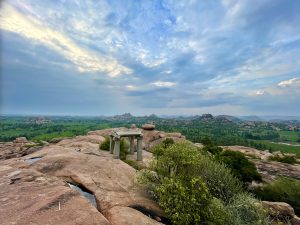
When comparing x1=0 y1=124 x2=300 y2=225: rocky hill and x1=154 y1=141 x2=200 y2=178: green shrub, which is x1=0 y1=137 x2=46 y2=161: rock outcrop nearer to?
x1=0 y1=124 x2=300 y2=225: rocky hill

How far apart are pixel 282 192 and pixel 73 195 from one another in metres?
25.2

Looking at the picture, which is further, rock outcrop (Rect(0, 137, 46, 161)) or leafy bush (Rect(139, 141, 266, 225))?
rock outcrop (Rect(0, 137, 46, 161))

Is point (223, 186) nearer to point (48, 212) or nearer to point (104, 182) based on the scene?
point (104, 182)

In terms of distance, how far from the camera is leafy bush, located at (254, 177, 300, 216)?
83.8 feet

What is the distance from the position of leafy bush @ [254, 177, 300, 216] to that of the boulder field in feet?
58.4

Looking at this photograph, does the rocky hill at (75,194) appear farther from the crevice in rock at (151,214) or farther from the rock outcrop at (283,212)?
the rock outcrop at (283,212)

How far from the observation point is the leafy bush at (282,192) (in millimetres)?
25531

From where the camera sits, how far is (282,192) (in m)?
26.5

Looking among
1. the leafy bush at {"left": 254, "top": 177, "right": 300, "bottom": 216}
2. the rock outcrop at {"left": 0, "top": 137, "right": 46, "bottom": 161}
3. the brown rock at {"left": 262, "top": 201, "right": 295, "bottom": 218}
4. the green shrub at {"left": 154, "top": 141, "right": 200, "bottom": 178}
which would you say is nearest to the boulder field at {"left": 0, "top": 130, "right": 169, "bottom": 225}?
the green shrub at {"left": 154, "top": 141, "right": 200, "bottom": 178}

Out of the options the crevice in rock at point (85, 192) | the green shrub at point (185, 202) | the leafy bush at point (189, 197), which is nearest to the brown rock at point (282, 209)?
the leafy bush at point (189, 197)

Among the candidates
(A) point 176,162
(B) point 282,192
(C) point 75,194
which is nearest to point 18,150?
(A) point 176,162

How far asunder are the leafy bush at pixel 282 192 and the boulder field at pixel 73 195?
1781 centimetres

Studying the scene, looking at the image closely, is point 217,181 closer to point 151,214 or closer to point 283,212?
point 283,212

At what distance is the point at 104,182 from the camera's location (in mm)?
15664
